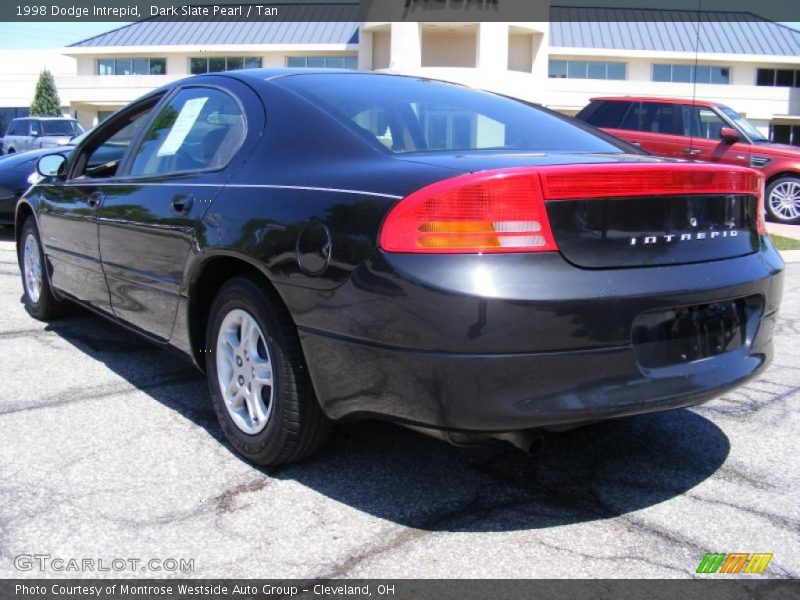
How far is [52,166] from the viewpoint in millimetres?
5215

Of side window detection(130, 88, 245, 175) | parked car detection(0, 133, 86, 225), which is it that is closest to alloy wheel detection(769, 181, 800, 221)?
parked car detection(0, 133, 86, 225)

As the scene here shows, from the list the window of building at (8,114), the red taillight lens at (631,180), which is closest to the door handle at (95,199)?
the red taillight lens at (631,180)

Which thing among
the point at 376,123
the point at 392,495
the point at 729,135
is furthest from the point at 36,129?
the point at 392,495

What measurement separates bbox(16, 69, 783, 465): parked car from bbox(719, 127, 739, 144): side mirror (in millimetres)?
9407

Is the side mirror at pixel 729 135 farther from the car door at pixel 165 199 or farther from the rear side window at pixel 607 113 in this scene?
the car door at pixel 165 199

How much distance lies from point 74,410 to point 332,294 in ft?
6.06

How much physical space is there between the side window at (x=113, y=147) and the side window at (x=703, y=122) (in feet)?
31.6

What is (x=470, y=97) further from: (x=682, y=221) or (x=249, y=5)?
(x=249, y=5)

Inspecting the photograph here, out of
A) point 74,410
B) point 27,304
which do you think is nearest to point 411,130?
point 74,410

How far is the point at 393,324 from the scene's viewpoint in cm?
256

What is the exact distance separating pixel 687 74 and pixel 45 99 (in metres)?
38.3

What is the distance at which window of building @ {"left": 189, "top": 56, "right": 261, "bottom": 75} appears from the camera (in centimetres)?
5044

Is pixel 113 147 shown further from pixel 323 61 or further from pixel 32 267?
pixel 323 61

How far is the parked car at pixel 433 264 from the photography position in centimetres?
251
